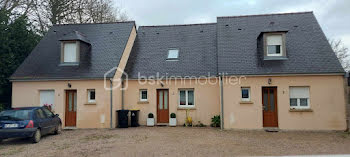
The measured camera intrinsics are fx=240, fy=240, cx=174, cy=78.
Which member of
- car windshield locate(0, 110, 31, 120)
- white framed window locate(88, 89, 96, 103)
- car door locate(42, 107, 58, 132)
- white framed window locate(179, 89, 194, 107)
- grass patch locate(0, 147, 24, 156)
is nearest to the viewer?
grass patch locate(0, 147, 24, 156)

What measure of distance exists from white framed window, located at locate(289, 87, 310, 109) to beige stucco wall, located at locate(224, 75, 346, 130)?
23cm

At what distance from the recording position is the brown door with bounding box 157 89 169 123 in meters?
14.1

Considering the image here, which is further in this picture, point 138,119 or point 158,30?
point 158,30

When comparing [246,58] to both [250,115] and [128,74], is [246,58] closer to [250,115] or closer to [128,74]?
[250,115]

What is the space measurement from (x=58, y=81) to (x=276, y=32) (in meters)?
12.4

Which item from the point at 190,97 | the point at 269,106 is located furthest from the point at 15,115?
the point at 269,106

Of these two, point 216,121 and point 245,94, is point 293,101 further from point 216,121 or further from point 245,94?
point 216,121

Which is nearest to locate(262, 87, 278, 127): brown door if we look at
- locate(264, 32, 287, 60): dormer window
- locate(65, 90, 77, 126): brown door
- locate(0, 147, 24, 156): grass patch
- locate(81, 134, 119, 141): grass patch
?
locate(264, 32, 287, 60): dormer window

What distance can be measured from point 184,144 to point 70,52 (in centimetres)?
967

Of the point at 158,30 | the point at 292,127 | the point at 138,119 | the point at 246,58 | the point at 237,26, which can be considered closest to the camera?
the point at 292,127

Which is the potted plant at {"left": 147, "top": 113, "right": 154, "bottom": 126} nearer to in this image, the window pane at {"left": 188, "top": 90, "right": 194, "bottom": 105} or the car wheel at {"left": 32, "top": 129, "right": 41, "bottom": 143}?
the window pane at {"left": 188, "top": 90, "right": 194, "bottom": 105}

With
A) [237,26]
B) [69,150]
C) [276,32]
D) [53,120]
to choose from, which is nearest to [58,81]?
[53,120]

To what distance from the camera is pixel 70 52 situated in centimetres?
1457

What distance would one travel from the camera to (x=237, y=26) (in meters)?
15.4
